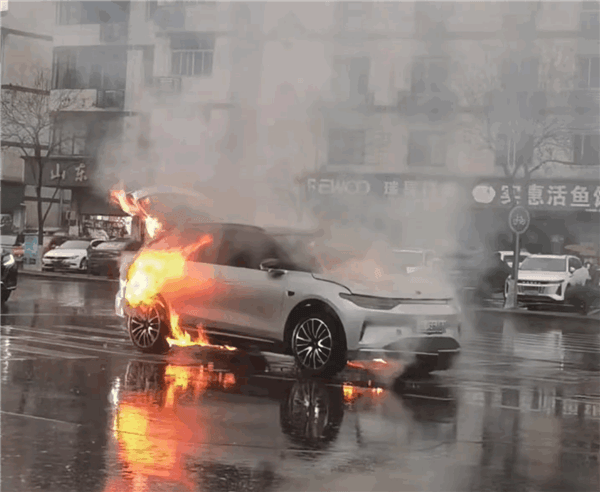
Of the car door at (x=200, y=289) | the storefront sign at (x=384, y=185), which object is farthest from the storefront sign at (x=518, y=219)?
the car door at (x=200, y=289)

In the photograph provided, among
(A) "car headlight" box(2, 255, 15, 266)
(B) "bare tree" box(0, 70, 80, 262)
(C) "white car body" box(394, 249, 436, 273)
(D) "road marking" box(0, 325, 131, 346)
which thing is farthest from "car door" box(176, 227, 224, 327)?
(A) "car headlight" box(2, 255, 15, 266)

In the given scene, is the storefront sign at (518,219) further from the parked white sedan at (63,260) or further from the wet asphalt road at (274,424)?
the parked white sedan at (63,260)

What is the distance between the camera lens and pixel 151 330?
38.8 feet

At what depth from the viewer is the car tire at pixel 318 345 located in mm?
10315

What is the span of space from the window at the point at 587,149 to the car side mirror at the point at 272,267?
5496 mm

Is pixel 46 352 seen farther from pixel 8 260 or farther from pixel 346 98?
pixel 8 260

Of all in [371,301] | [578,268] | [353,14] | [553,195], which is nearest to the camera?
[353,14]

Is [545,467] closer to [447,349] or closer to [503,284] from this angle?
[447,349]

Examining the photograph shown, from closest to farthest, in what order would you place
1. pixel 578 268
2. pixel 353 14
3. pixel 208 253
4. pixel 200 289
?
pixel 353 14, pixel 208 253, pixel 200 289, pixel 578 268

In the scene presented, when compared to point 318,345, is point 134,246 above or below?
above

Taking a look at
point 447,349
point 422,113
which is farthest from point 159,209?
point 447,349

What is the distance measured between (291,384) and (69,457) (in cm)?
377

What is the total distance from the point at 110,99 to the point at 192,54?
72 centimetres

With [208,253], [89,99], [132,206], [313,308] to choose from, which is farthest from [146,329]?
[89,99]
